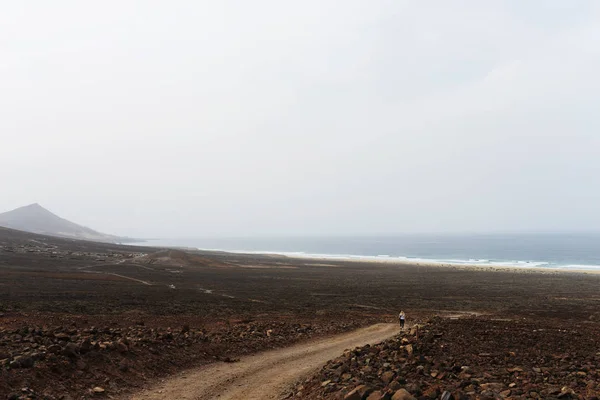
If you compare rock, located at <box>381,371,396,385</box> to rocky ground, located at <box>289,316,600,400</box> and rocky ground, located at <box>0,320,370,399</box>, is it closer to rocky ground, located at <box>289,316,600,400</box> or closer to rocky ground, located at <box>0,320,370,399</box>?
rocky ground, located at <box>289,316,600,400</box>

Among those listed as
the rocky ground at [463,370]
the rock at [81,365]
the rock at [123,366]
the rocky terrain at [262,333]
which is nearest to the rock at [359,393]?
the rocky ground at [463,370]

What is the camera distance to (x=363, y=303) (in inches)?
1551

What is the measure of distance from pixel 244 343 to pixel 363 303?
2320 cm

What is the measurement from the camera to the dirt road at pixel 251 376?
12.2 m

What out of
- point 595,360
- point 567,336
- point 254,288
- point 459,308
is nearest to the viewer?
point 595,360

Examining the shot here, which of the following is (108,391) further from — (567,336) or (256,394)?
(567,336)

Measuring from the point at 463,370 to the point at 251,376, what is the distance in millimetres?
7433

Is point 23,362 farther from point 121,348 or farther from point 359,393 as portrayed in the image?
point 359,393

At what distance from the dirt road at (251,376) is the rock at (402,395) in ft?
14.9

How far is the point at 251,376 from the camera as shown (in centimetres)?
1413

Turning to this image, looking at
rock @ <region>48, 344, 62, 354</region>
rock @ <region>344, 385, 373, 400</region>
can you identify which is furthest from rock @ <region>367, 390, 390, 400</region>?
rock @ <region>48, 344, 62, 354</region>

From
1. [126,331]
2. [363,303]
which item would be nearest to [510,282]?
[363,303]

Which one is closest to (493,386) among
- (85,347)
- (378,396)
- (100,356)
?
(378,396)

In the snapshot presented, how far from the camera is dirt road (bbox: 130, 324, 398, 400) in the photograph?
12.2 metres
